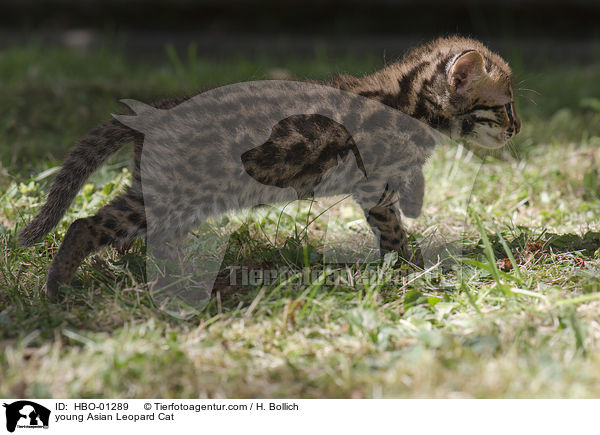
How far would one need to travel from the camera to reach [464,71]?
3254 mm

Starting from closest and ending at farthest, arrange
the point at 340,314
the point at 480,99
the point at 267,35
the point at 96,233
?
1. the point at 340,314
2. the point at 96,233
3. the point at 480,99
4. the point at 267,35

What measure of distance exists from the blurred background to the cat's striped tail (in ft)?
10.7

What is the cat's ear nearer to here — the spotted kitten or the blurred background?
the spotted kitten

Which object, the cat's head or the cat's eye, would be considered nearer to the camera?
the cat's head

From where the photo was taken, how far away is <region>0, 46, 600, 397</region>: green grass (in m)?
2.24

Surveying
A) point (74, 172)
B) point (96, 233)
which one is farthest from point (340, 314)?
point (74, 172)

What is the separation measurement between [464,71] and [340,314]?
4.82 feet
